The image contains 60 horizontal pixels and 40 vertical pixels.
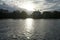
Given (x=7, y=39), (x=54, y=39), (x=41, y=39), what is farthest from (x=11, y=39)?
(x=54, y=39)

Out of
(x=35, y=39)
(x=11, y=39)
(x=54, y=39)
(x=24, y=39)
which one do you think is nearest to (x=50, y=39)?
(x=54, y=39)

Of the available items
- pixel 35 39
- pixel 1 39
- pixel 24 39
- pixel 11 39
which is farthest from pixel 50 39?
pixel 1 39

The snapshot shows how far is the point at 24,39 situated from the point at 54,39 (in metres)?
8.48

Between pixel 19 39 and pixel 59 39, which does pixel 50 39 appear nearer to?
pixel 59 39

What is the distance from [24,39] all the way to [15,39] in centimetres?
249

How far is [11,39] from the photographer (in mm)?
42688

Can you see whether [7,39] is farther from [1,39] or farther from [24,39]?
[24,39]

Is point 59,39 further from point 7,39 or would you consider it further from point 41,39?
point 7,39

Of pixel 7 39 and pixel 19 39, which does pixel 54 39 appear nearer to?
pixel 19 39

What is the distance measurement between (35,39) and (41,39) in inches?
67.1

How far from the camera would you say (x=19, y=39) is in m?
42.9

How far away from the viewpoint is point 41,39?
145ft

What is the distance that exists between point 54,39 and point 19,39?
32.4 feet

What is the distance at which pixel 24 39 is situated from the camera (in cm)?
4319
